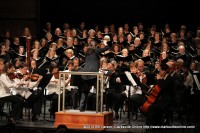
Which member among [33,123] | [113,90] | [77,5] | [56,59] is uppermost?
[77,5]

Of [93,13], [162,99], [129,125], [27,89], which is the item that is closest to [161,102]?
[162,99]

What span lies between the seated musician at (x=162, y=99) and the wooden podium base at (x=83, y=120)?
707 mm

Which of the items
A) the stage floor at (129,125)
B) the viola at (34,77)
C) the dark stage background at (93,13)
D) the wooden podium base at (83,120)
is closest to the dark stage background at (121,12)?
the dark stage background at (93,13)

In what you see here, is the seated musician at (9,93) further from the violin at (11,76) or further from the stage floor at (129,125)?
the stage floor at (129,125)

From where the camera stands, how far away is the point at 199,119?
24.5 feet

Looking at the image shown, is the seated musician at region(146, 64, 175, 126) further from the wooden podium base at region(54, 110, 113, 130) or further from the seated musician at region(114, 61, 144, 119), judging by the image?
the seated musician at region(114, 61, 144, 119)

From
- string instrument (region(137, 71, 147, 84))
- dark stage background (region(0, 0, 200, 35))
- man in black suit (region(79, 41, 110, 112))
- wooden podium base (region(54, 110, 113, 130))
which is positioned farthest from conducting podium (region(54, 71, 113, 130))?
dark stage background (region(0, 0, 200, 35))

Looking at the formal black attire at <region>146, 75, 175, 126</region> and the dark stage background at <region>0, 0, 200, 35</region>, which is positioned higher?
the dark stage background at <region>0, 0, 200, 35</region>

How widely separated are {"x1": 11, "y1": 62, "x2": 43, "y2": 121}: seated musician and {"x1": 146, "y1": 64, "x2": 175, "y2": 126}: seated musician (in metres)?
2.06

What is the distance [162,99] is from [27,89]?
2473 mm

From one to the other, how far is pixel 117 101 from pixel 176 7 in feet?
19.8

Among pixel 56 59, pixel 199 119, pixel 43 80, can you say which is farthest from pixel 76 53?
pixel 199 119

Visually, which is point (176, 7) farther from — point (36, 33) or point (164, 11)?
point (36, 33)

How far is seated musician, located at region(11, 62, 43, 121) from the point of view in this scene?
7.48 metres
